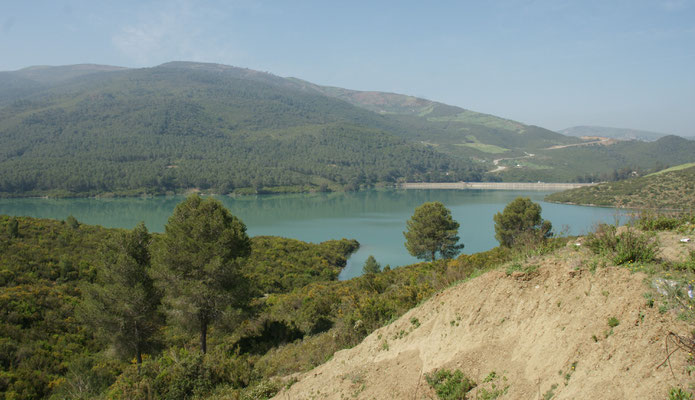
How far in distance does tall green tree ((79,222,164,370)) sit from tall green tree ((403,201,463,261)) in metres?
17.5

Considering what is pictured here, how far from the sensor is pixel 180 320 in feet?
40.7

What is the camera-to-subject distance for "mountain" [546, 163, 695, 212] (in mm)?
54219

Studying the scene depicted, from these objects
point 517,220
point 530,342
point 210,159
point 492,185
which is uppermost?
point 210,159

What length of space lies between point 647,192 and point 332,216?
169 feet

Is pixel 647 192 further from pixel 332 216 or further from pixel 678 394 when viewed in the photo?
pixel 678 394

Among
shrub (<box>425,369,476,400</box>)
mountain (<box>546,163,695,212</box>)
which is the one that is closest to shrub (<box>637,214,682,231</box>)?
shrub (<box>425,369,476,400</box>)

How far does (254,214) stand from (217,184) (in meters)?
48.2

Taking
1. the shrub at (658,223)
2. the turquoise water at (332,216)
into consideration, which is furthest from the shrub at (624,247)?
the turquoise water at (332,216)

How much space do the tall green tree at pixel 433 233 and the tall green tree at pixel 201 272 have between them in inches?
623

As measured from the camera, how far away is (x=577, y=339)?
475cm

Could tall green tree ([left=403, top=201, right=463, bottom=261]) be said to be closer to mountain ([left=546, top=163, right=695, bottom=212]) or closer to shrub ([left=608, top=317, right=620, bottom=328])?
shrub ([left=608, top=317, right=620, bottom=328])

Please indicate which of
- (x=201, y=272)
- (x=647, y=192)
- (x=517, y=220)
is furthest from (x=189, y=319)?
(x=647, y=192)

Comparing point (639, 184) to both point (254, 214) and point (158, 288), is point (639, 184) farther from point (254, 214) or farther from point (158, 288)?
point (158, 288)

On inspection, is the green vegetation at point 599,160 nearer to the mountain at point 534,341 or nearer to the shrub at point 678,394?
the mountain at point 534,341
